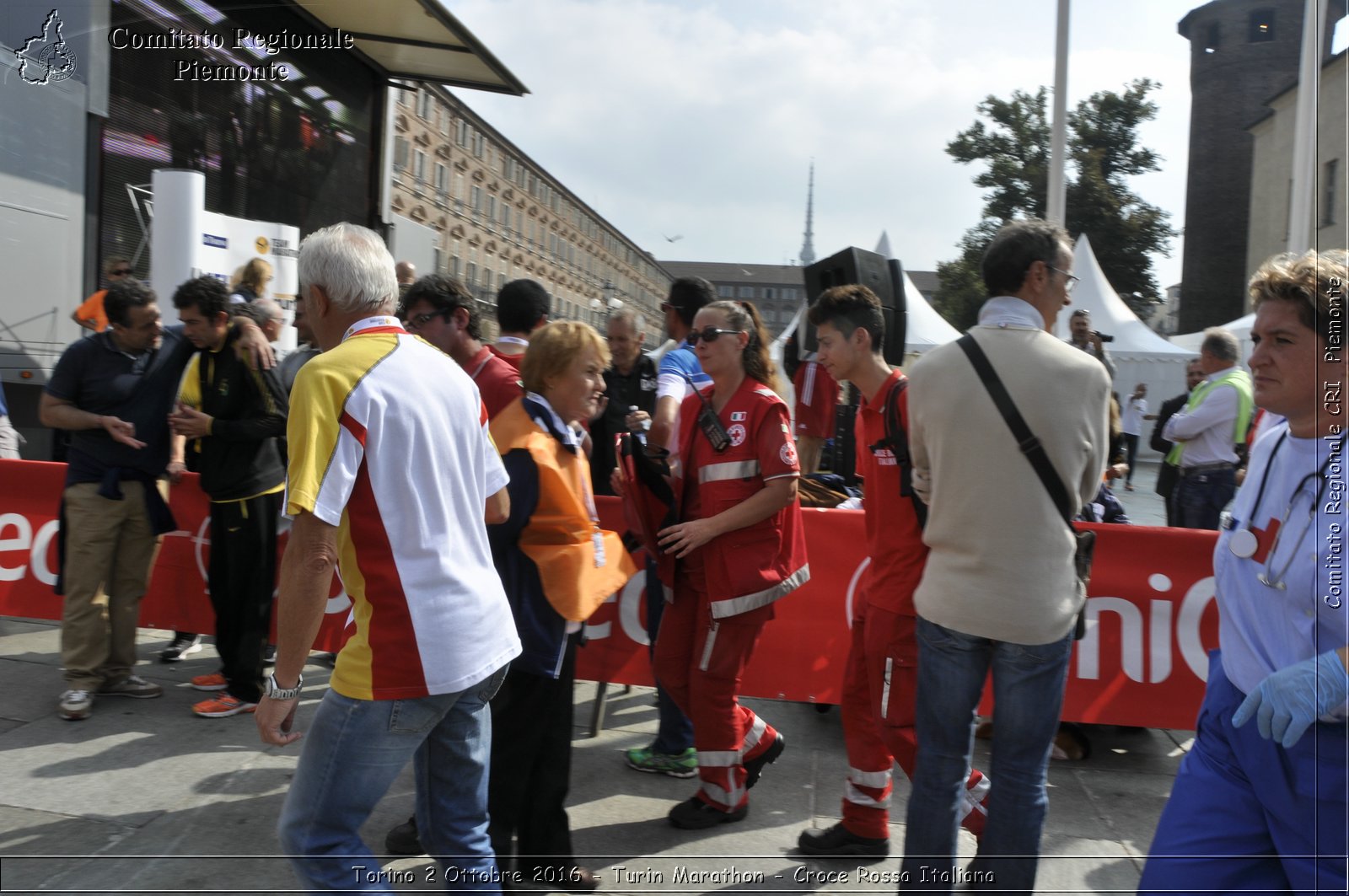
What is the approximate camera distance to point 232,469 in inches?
186

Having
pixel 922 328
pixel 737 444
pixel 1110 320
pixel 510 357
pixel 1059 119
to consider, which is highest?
pixel 1059 119

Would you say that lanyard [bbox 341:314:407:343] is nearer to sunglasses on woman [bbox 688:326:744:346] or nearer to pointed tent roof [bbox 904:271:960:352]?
sunglasses on woman [bbox 688:326:744:346]

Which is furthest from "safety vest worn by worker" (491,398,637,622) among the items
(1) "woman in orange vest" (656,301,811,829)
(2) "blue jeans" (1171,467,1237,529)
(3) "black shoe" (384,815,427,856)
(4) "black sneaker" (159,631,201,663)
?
(2) "blue jeans" (1171,467,1237,529)

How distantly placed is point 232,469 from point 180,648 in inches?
56.9

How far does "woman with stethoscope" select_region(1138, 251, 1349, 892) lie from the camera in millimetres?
1885

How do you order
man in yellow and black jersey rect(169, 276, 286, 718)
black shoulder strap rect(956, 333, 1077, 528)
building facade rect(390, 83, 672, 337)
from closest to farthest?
black shoulder strap rect(956, 333, 1077, 528), man in yellow and black jersey rect(169, 276, 286, 718), building facade rect(390, 83, 672, 337)

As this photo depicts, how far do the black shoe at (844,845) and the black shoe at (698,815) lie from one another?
328 millimetres

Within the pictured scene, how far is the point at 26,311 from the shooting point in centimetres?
859

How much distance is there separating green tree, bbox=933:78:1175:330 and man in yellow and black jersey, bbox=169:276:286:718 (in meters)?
34.5

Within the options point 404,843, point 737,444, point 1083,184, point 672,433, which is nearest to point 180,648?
point 404,843

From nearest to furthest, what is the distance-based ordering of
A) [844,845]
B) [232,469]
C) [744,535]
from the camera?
[844,845] < [744,535] < [232,469]

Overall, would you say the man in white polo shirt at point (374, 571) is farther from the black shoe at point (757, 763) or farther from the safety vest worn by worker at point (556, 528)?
the black shoe at point (757, 763)

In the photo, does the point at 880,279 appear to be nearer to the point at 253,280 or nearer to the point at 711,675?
the point at 711,675


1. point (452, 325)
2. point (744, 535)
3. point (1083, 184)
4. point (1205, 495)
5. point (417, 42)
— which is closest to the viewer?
point (744, 535)
